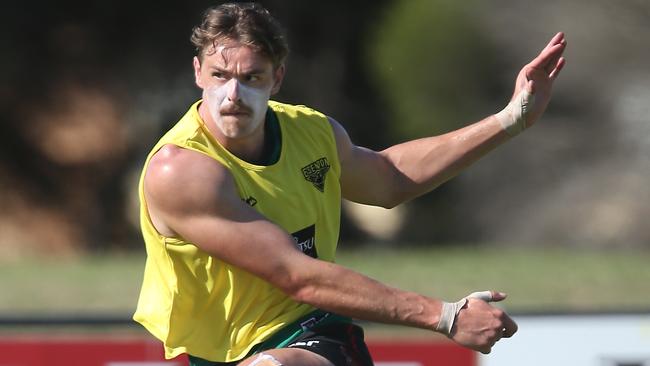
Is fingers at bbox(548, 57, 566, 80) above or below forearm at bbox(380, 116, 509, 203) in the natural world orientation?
above

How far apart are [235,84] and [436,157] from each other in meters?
1.11

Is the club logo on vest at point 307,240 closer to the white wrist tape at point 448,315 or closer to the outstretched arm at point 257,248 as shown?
the outstretched arm at point 257,248

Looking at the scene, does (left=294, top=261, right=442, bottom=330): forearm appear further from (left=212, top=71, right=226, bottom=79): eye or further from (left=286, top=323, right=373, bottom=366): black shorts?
(left=212, top=71, right=226, bottom=79): eye

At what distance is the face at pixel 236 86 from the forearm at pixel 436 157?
89cm

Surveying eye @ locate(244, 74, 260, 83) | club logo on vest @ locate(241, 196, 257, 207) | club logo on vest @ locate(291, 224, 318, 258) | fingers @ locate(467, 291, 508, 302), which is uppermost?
eye @ locate(244, 74, 260, 83)

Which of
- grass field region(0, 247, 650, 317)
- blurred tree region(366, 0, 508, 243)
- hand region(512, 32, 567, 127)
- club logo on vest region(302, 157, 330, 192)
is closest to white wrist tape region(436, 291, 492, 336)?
club logo on vest region(302, 157, 330, 192)

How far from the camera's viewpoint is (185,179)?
457cm

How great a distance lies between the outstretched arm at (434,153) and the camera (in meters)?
5.27

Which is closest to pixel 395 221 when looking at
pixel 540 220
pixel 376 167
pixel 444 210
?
pixel 444 210

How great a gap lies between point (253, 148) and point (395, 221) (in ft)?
44.5

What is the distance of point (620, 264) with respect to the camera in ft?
43.3

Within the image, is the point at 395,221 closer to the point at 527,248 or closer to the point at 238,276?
the point at 527,248

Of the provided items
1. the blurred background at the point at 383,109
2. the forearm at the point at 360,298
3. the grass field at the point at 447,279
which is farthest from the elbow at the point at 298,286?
the blurred background at the point at 383,109

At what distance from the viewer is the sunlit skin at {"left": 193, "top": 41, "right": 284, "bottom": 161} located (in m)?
4.65
